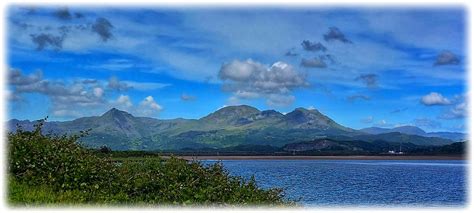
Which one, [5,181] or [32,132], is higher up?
[32,132]

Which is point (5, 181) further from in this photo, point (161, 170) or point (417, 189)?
point (417, 189)

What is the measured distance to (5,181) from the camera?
48.6 feet

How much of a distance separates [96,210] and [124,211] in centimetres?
59

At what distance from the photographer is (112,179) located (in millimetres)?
17000

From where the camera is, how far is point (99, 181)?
658 inches

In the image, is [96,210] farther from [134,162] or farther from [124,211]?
[134,162]

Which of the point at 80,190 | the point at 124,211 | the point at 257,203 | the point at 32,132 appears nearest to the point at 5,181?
the point at 80,190

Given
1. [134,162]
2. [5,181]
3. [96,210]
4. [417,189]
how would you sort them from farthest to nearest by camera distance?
[417,189] → [134,162] → [5,181] → [96,210]

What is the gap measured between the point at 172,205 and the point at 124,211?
2.41 meters

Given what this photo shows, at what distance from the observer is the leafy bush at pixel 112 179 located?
629 inches

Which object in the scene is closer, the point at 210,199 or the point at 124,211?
the point at 124,211

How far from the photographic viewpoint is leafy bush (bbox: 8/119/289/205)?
52.4 feet

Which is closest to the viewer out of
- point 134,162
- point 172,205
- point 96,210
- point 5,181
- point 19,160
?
point 96,210

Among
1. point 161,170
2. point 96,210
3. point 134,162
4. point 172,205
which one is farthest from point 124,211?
point 134,162
